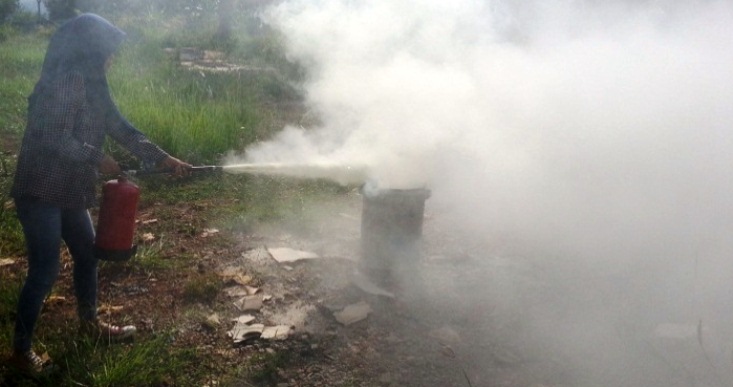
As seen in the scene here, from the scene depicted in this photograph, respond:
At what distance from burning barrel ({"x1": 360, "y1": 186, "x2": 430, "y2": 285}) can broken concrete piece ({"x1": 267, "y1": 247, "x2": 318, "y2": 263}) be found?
1.88ft

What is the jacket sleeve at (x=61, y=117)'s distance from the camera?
284cm

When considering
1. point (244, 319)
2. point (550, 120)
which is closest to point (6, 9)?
point (550, 120)

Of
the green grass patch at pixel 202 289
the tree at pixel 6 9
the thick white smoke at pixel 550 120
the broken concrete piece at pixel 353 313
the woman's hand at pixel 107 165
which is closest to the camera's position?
the woman's hand at pixel 107 165

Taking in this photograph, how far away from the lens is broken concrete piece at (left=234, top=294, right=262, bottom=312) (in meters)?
4.06

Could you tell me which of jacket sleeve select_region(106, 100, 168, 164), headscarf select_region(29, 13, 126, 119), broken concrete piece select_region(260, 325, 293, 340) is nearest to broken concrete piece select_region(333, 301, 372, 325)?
broken concrete piece select_region(260, 325, 293, 340)

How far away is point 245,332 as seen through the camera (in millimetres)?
3717

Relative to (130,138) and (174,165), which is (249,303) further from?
(130,138)

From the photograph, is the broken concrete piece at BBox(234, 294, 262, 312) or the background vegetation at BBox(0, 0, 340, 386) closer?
the background vegetation at BBox(0, 0, 340, 386)

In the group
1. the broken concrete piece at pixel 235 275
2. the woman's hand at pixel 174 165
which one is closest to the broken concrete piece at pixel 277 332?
the broken concrete piece at pixel 235 275

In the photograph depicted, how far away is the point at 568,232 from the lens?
598 cm

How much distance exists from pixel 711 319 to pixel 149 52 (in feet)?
44.1

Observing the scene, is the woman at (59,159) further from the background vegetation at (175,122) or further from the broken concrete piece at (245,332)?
the broken concrete piece at (245,332)

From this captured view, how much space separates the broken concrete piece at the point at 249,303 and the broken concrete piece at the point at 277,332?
31cm

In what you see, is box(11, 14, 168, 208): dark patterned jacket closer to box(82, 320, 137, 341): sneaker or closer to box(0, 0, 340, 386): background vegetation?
box(82, 320, 137, 341): sneaker
